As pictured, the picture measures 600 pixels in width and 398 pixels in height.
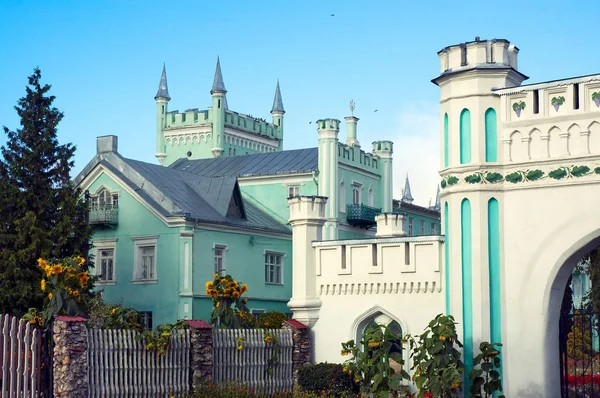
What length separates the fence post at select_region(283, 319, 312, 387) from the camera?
2212cm

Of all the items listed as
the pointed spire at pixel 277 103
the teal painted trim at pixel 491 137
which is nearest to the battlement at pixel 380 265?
the teal painted trim at pixel 491 137

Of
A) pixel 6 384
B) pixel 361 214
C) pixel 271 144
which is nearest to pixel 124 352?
pixel 6 384

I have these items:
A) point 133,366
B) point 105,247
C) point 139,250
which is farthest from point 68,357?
point 105,247

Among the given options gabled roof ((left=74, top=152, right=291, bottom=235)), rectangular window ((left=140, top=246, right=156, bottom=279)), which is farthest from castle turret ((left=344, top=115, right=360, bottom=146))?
rectangular window ((left=140, top=246, right=156, bottom=279))

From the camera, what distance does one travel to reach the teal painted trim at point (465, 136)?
1872 centimetres

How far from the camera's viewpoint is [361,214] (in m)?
43.4

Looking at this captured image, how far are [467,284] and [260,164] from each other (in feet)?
88.5

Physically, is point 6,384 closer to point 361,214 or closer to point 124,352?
point 124,352

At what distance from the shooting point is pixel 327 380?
69.3 feet

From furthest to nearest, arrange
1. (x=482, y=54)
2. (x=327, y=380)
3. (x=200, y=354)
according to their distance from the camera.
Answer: (x=327, y=380)
(x=200, y=354)
(x=482, y=54)

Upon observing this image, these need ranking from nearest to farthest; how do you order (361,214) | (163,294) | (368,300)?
(368,300) < (163,294) < (361,214)

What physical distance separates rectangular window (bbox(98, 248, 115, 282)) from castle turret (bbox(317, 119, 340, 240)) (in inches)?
357

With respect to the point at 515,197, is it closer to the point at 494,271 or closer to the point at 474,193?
the point at 474,193

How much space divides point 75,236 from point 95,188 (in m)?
7.47
